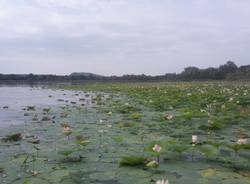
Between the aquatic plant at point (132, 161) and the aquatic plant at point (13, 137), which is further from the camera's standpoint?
the aquatic plant at point (13, 137)

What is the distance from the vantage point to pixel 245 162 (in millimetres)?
4438

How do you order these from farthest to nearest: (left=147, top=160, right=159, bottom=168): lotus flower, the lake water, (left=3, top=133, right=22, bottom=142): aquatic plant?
1. the lake water
2. (left=3, top=133, right=22, bottom=142): aquatic plant
3. (left=147, top=160, right=159, bottom=168): lotus flower

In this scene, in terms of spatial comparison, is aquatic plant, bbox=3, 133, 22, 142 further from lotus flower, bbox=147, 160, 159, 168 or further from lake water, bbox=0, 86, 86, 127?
lotus flower, bbox=147, 160, 159, 168

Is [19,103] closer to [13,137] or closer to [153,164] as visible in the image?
[13,137]

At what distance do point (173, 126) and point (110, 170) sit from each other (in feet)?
11.4

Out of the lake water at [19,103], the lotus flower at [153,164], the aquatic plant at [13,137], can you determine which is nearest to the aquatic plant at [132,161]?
the lotus flower at [153,164]

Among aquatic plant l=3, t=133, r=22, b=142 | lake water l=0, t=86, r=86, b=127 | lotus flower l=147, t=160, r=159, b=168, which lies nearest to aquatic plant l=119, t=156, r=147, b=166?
lotus flower l=147, t=160, r=159, b=168

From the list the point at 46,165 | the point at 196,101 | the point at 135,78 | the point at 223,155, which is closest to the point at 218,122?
the point at 223,155

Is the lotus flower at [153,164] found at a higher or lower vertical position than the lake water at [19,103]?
higher

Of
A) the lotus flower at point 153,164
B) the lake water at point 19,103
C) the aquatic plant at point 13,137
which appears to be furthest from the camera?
the lake water at point 19,103

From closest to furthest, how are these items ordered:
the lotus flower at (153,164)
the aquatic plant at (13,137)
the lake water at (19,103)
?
the lotus flower at (153,164) < the aquatic plant at (13,137) < the lake water at (19,103)

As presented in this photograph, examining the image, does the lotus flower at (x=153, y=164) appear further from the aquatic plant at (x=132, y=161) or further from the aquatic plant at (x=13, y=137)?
the aquatic plant at (x=13, y=137)

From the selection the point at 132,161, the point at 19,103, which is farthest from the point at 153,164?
the point at 19,103

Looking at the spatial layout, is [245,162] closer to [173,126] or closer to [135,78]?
[173,126]
